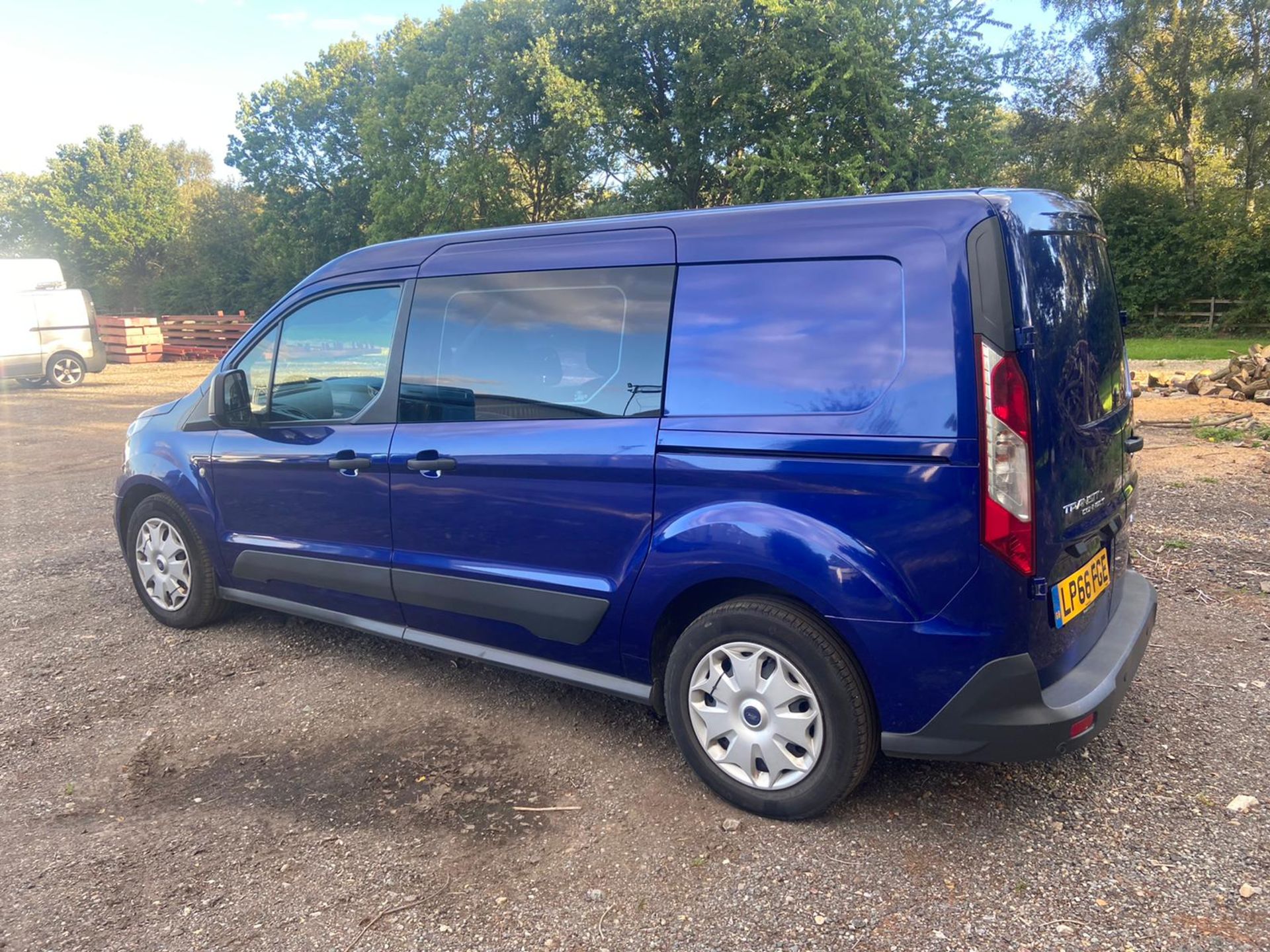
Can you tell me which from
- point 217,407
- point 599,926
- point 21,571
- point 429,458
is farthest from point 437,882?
point 21,571

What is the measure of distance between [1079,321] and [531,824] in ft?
7.85

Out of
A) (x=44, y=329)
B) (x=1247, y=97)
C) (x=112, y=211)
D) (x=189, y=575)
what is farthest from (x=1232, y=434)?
(x=112, y=211)

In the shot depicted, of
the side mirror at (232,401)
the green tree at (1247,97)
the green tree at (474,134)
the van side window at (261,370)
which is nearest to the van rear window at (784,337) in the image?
the van side window at (261,370)

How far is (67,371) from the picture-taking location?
19.2 metres

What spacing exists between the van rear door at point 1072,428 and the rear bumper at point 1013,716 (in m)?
0.07

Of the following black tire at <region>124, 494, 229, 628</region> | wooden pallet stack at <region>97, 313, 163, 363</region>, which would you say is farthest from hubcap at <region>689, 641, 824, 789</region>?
wooden pallet stack at <region>97, 313, 163, 363</region>

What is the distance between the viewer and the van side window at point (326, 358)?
3980 mm

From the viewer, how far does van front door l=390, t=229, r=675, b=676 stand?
317cm

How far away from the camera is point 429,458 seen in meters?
3.62

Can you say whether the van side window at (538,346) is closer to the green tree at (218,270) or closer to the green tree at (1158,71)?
the green tree at (1158,71)

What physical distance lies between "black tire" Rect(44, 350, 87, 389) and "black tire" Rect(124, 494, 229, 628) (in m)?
16.8

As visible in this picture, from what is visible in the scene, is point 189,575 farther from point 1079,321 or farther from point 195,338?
point 195,338

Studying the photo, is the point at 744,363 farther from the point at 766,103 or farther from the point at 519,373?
the point at 766,103

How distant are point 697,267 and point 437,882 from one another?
211cm
